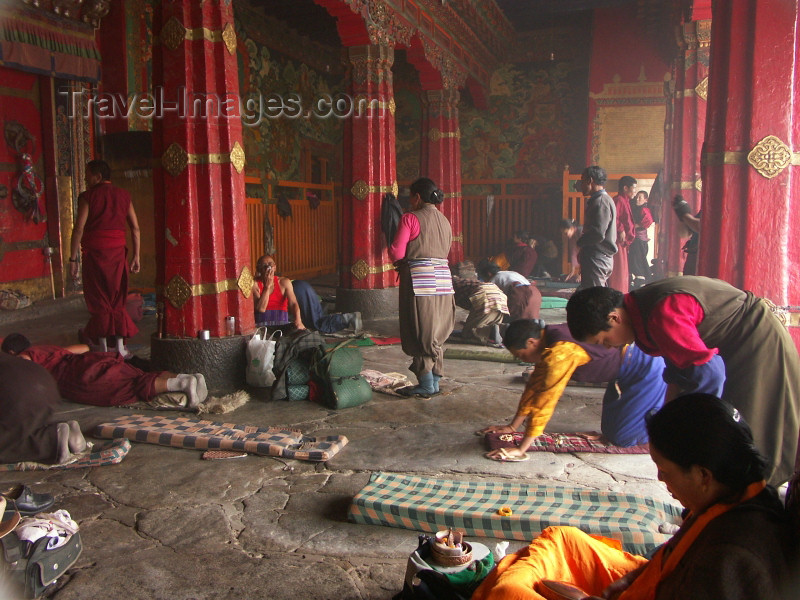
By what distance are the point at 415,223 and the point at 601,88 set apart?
10.6 meters

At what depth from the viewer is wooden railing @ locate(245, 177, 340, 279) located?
35.4 feet

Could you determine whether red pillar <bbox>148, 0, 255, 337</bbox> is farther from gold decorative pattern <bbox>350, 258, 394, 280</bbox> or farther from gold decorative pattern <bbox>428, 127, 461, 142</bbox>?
gold decorative pattern <bbox>428, 127, 461, 142</bbox>

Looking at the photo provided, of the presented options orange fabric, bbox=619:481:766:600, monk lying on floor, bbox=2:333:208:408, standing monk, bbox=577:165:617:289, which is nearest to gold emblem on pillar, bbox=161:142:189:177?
monk lying on floor, bbox=2:333:208:408

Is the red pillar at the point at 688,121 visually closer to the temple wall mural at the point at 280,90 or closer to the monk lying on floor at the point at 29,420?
the temple wall mural at the point at 280,90

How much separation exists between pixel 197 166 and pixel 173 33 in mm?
988

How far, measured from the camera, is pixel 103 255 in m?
5.81

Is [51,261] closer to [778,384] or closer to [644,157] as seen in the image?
[778,384]

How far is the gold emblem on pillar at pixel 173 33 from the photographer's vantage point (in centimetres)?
485

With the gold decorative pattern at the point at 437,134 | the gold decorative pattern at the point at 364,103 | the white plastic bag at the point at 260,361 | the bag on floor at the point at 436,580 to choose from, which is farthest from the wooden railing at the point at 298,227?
the bag on floor at the point at 436,580

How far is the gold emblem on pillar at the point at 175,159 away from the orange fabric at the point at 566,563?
13.0 ft

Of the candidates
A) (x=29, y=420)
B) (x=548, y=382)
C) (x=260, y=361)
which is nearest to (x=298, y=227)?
(x=260, y=361)

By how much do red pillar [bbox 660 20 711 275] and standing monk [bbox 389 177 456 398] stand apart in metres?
4.95

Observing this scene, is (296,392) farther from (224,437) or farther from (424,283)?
(424,283)

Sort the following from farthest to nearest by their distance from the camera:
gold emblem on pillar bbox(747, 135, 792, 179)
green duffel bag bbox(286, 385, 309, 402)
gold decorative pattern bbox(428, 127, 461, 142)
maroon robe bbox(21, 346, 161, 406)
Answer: gold decorative pattern bbox(428, 127, 461, 142) < green duffel bag bbox(286, 385, 309, 402) < maroon robe bbox(21, 346, 161, 406) < gold emblem on pillar bbox(747, 135, 792, 179)
